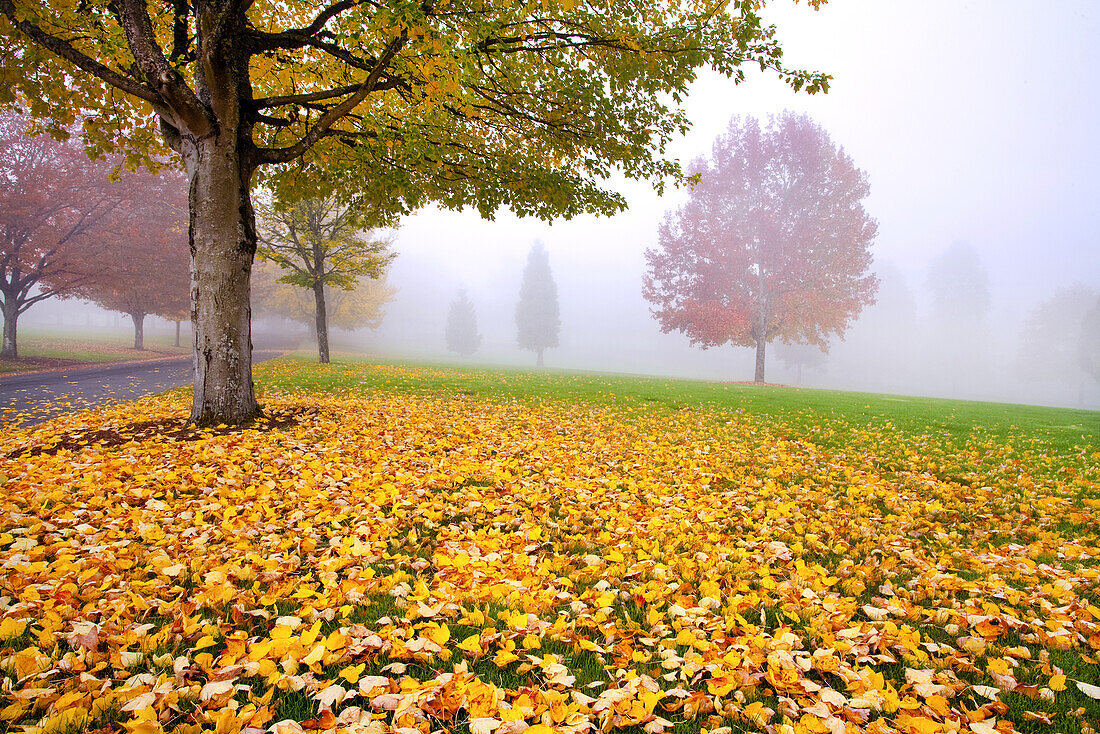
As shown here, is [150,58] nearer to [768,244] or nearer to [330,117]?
[330,117]

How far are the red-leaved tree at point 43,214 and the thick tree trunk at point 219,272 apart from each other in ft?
55.7

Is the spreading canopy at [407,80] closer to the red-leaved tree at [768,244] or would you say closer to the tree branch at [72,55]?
the tree branch at [72,55]

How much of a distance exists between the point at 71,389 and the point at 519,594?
14.3 m

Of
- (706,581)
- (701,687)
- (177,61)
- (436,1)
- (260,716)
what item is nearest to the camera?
(260,716)

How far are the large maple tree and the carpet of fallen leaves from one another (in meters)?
3.21

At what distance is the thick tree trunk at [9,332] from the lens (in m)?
16.7

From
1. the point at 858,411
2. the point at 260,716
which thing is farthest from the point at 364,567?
the point at 858,411

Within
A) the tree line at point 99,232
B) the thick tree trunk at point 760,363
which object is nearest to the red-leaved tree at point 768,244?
the thick tree trunk at point 760,363

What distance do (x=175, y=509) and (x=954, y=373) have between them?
7535 centimetres

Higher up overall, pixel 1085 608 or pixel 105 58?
pixel 105 58

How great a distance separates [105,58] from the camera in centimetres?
675

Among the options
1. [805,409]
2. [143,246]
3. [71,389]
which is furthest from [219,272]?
[143,246]

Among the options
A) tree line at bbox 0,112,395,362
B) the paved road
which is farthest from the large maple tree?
tree line at bbox 0,112,395,362

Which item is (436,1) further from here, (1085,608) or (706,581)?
(1085,608)
